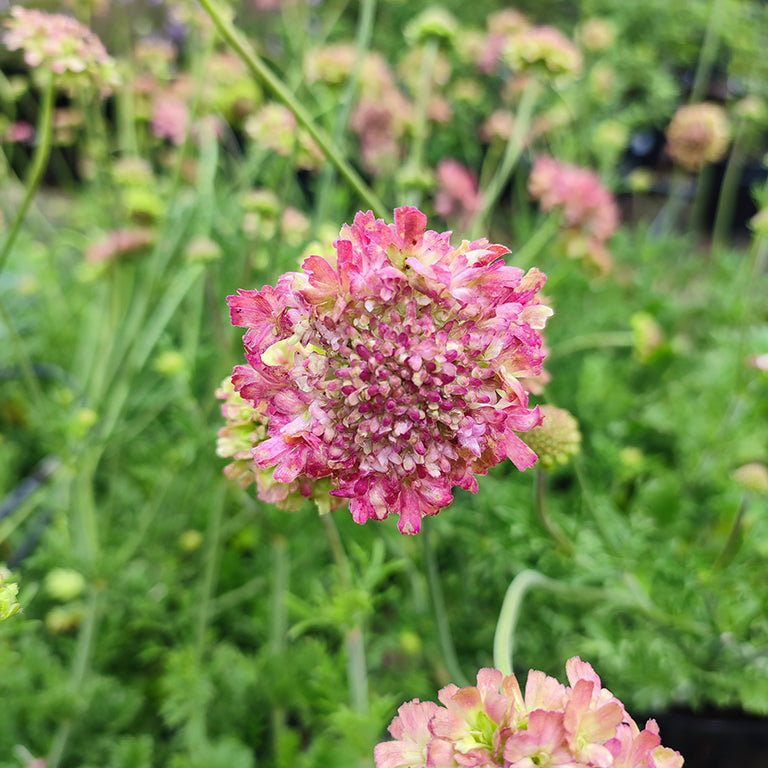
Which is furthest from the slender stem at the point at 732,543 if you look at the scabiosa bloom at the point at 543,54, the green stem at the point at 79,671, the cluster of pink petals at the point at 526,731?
the green stem at the point at 79,671

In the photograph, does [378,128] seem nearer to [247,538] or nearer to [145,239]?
[145,239]

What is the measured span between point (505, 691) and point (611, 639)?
1.63ft

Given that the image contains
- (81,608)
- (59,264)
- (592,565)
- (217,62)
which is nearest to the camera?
(592,565)

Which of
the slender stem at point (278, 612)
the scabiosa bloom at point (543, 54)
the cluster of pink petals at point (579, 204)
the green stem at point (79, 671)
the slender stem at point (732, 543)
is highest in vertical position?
the scabiosa bloom at point (543, 54)

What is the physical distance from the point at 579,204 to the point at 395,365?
0.86 metres

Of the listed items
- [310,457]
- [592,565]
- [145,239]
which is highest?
[310,457]

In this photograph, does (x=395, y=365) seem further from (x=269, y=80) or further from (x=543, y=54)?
(x=543, y=54)

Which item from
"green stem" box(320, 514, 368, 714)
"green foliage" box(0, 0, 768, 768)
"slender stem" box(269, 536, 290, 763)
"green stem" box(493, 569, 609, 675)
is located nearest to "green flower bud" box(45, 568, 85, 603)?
"green foliage" box(0, 0, 768, 768)

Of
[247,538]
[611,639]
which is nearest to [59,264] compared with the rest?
[247,538]

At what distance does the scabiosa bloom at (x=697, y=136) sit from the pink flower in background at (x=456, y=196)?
1.47ft

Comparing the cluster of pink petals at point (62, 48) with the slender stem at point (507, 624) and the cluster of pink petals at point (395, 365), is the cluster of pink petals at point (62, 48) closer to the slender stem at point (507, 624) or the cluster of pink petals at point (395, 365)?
the cluster of pink petals at point (395, 365)

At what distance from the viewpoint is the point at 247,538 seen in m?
1.05

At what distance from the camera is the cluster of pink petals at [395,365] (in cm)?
36

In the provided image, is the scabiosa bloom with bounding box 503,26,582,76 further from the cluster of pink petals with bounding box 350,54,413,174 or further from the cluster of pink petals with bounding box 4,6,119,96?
the cluster of pink petals with bounding box 4,6,119,96
